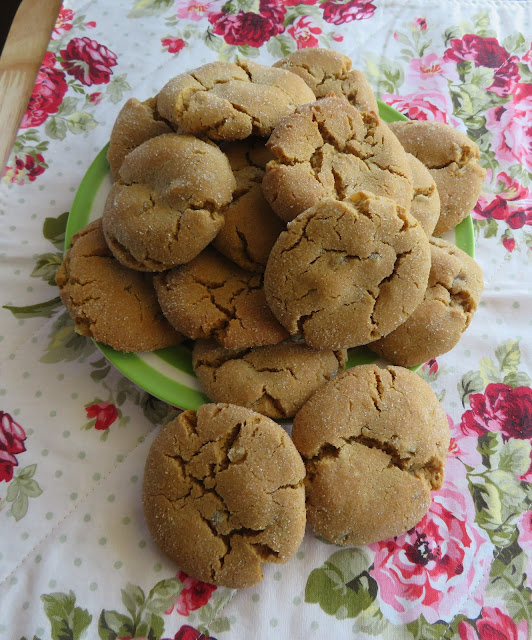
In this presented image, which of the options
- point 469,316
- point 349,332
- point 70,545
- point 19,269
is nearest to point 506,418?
point 469,316

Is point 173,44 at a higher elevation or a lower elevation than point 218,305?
higher

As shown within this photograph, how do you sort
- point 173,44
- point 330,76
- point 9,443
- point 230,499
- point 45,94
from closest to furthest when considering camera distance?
point 230,499, point 9,443, point 330,76, point 45,94, point 173,44

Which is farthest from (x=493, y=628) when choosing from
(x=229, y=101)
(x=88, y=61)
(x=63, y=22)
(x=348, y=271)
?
(x=63, y=22)

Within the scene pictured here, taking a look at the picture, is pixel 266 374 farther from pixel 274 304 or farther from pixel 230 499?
pixel 230 499

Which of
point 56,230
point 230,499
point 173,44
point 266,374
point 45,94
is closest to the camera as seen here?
point 230,499

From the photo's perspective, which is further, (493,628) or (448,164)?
(448,164)

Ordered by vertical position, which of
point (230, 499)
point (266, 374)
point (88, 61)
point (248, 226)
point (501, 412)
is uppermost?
point (88, 61)

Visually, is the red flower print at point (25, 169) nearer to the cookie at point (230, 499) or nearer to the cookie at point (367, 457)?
the cookie at point (230, 499)

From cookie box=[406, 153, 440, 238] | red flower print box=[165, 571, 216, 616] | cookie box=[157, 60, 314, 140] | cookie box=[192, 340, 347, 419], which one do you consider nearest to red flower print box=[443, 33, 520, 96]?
cookie box=[406, 153, 440, 238]

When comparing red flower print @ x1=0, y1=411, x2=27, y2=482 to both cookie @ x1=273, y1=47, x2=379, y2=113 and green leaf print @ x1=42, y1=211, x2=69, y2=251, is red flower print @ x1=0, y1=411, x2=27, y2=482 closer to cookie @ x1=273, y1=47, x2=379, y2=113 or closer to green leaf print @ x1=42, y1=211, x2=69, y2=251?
green leaf print @ x1=42, y1=211, x2=69, y2=251
